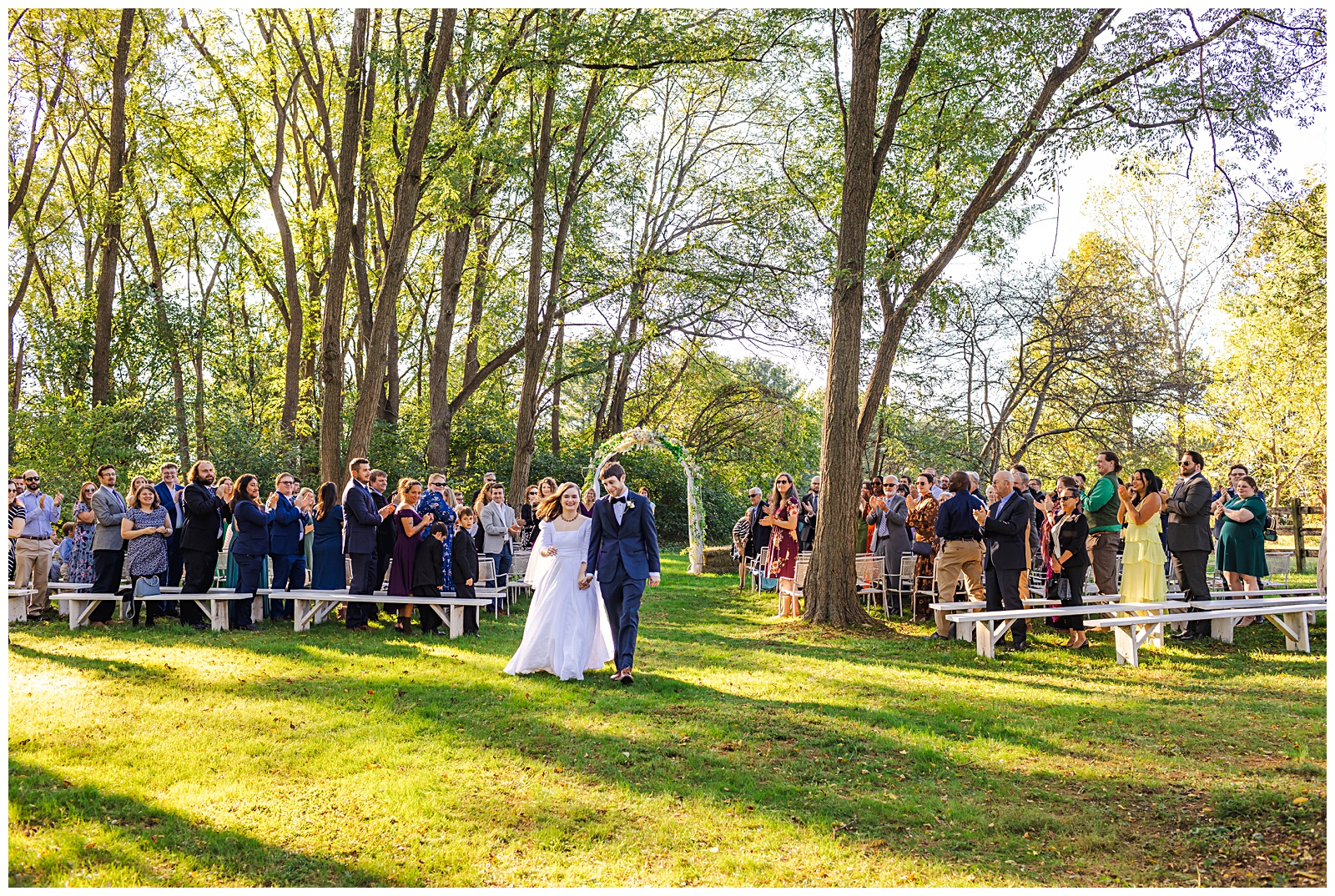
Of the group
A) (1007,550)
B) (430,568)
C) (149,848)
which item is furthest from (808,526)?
(149,848)

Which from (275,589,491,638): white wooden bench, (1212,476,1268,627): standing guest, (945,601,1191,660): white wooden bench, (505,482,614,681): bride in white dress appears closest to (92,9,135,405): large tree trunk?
(275,589,491,638): white wooden bench

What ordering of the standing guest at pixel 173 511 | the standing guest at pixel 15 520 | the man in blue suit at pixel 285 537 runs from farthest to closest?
the man in blue suit at pixel 285 537, the standing guest at pixel 173 511, the standing guest at pixel 15 520

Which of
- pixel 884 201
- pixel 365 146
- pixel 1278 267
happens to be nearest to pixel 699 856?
pixel 884 201

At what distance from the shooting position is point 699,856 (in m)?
4.51

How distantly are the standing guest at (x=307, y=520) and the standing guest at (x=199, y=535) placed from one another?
46.3 inches

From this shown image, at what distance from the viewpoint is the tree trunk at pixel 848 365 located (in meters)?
11.5

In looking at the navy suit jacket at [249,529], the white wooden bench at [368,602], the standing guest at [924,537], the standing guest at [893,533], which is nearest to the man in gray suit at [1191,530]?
the standing guest at [924,537]

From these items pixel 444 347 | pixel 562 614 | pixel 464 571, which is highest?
pixel 444 347

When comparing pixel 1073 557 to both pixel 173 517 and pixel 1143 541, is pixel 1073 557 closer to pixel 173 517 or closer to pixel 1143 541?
pixel 1143 541

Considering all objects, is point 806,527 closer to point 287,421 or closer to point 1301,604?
point 1301,604

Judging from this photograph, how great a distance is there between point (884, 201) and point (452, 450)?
19.4m

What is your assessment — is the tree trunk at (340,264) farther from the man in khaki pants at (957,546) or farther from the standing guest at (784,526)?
the man in khaki pants at (957,546)

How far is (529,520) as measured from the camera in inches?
730

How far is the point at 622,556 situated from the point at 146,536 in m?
6.25
